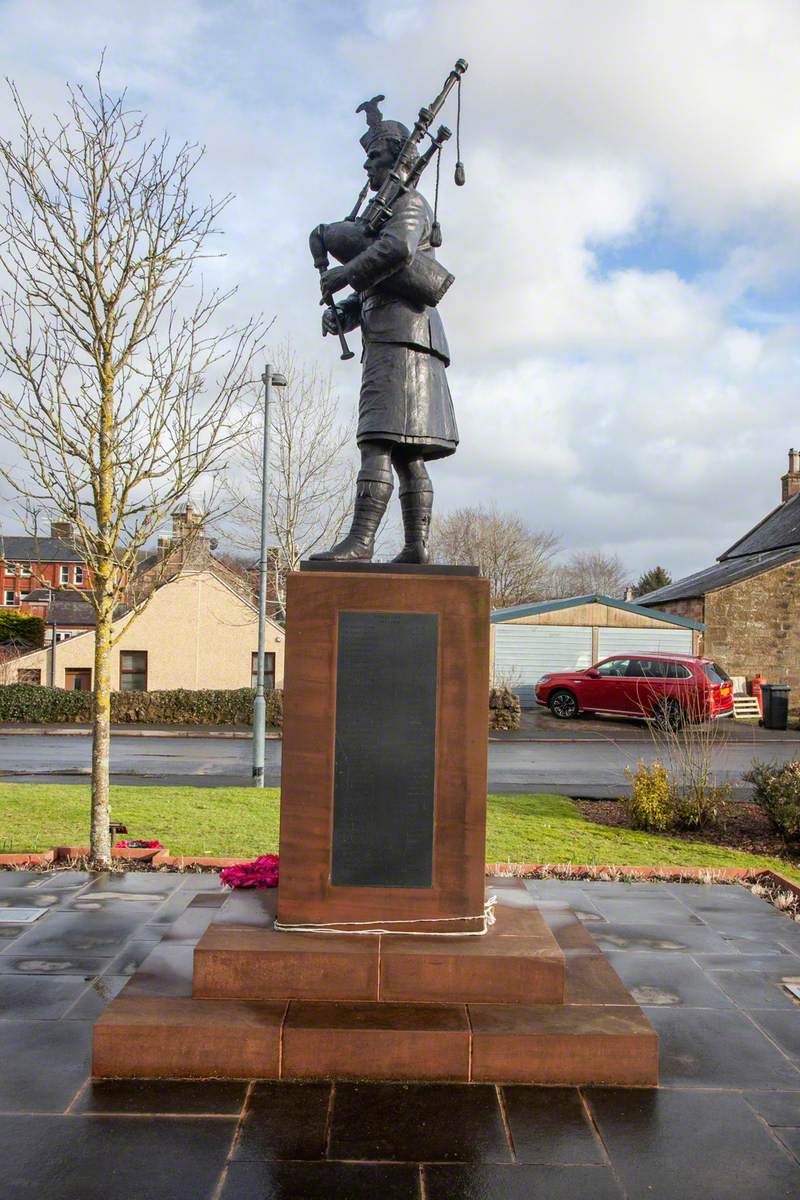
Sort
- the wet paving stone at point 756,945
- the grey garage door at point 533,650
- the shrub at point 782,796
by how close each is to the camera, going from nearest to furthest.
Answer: the wet paving stone at point 756,945 < the shrub at point 782,796 < the grey garage door at point 533,650

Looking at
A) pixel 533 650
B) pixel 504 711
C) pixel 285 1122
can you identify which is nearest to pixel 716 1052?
pixel 285 1122

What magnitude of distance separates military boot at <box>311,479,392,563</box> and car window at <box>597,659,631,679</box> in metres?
19.9

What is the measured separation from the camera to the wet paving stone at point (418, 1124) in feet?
10.4

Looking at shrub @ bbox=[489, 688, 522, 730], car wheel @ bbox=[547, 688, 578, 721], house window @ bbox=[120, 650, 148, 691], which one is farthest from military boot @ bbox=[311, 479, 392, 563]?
house window @ bbox=[120, 650, 148, 691]

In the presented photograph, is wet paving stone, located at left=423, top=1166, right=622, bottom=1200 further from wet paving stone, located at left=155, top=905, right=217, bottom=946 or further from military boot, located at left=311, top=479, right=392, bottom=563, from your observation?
military boot, located at left=311, top=479, right=392, bottom=563

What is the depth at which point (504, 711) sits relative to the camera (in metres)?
23.5

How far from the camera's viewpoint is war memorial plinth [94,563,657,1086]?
4055 mm

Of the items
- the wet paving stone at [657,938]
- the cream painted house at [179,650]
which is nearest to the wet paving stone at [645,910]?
the wet paving stone at [657,938]

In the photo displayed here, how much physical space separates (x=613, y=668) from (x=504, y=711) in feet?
11.0

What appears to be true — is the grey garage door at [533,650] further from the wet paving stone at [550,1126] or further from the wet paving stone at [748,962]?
the wet paving stone at [550,1126]

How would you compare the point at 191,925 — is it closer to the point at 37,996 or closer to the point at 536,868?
the point at 37,996

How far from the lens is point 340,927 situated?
434cm

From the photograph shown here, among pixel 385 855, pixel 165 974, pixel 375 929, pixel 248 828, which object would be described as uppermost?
pixel 385 855

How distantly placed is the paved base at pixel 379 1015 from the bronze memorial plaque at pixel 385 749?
1.21ft
